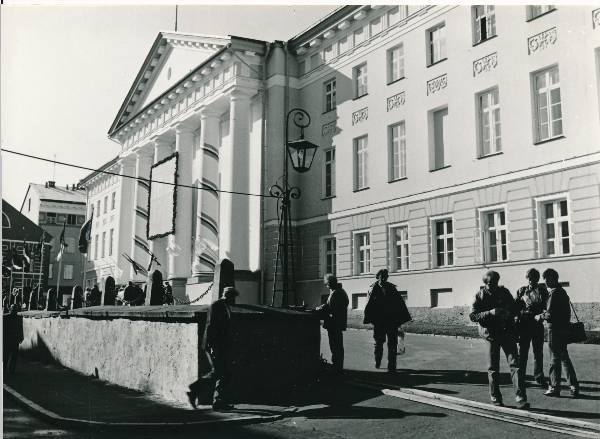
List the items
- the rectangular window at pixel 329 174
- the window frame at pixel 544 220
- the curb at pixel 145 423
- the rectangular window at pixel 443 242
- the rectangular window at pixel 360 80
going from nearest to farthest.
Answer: the curb at pixel 145 423 < the window frame at pixel 544 220 < the rectangular window at pixel 443 242 < the rectangular window at pixel 360 80 < the rectangular window at pixel 329 174

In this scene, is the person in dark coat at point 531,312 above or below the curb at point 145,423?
above

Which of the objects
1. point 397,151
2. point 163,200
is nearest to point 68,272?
point 163,200

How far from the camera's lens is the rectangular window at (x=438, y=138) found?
2438 cm

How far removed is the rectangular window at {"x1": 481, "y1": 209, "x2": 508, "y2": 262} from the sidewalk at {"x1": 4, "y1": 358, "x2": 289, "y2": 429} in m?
13.3

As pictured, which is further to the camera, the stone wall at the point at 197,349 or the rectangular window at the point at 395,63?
the rectangular window at the point at 395,63

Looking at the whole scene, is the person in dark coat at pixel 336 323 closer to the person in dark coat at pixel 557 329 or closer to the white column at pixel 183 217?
the person in dark coat at pixel 557 329

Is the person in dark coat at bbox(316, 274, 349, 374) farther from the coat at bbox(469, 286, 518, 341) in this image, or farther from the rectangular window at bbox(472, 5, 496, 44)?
the rectangular window at bbox(472, 5, 496, 44)

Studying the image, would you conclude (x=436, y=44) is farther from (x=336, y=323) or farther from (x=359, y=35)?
(x=336, y=323)

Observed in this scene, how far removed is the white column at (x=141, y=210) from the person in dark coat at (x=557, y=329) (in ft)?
124

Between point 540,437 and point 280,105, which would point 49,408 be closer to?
point 540,437

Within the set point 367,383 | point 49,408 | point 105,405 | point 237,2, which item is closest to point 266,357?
point 367,383

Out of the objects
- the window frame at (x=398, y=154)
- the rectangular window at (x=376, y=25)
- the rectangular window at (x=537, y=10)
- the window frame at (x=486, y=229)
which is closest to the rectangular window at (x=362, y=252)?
the window frame at (x=398, y=154)

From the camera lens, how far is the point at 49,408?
1025cm

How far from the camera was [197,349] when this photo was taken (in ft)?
33.4
